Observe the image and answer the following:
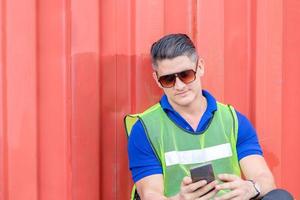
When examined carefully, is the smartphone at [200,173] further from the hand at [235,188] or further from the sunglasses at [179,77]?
the sunglasses at [179,77]

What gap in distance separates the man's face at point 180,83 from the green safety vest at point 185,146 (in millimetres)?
123

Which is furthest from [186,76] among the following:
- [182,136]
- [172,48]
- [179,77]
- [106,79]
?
[106,79]

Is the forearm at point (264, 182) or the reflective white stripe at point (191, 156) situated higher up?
the reflective white stripe at point (191, 156)

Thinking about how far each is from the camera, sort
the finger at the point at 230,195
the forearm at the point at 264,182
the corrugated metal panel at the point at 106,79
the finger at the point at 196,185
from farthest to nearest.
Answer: the corrugated metal panel at the point at 106,79 < the forearm at the point at 264,182 < the finger at the point at 230,195 < the finger at the point at 196,185

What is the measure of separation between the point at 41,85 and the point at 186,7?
823 millimetres

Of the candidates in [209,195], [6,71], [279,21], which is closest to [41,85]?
[6,71]

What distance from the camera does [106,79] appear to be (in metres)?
2.77

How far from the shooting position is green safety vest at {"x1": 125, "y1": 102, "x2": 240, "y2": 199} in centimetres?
256

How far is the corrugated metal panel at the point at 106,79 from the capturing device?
8.56 ft

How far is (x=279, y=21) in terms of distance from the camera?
2977mm

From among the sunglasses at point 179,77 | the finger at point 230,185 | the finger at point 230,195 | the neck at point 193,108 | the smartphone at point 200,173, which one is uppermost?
the sunglasses at point 179,77

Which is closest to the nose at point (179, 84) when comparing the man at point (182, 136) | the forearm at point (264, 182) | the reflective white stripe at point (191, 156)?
the man at point (182, 136)

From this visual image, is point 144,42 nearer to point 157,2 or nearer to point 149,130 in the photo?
point 157,2

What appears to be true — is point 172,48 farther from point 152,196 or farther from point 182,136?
point 152,196
